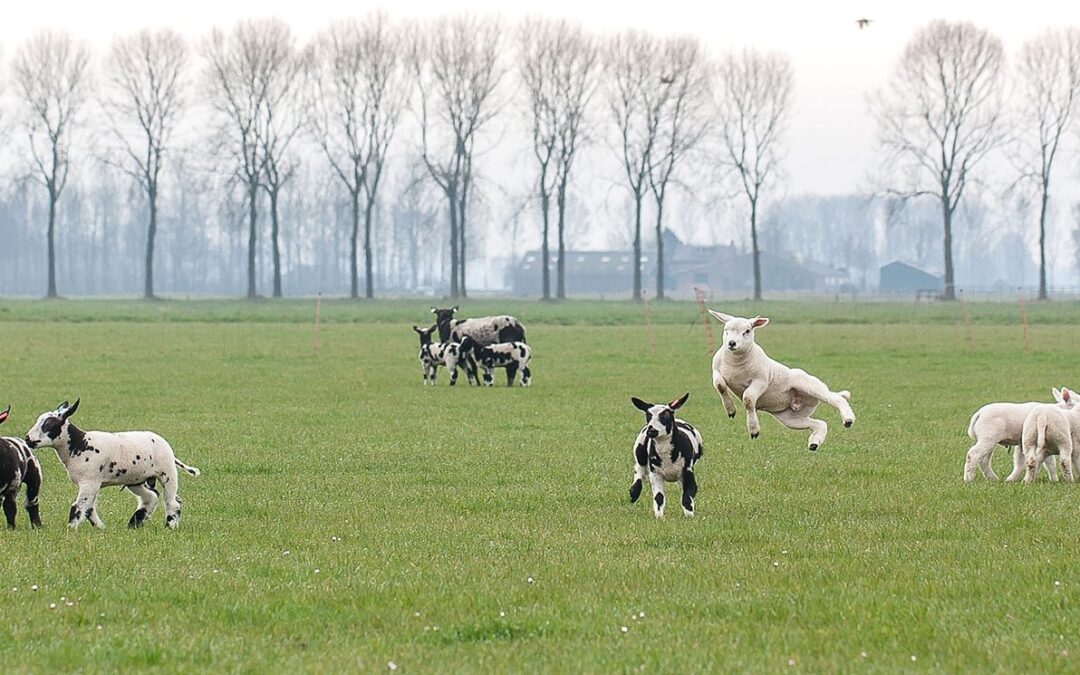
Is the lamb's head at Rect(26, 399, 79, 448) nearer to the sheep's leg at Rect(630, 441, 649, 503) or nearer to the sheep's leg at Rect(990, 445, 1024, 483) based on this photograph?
the sheep's leg at Rect(630, 441, 649, 503)

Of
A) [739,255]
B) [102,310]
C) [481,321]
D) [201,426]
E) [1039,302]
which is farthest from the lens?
[739,255]

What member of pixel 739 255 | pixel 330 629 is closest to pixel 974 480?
pixel 330 629

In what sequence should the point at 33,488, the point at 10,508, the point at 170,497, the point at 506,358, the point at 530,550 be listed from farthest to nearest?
the point at 506,358
the point at 170,497
the point at 10,508
the point at 33,488
the point at 530,550

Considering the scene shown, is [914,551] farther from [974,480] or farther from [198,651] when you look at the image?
[198,651]

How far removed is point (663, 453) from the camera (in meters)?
13.4

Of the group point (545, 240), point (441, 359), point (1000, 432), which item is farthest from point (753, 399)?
point (545, 240)

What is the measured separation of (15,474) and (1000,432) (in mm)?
9741

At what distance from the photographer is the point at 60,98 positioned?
335 ft

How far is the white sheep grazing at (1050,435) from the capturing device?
1573 centimetres

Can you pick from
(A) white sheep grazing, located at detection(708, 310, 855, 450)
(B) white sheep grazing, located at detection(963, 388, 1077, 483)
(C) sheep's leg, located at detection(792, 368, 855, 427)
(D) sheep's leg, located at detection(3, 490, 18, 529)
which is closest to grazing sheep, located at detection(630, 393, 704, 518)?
(A) white sheep grazing, located at detection(708, 310, 855, 450)

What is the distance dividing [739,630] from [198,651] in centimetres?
318

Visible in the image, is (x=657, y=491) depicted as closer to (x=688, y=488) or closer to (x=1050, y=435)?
(x=688, y=488)

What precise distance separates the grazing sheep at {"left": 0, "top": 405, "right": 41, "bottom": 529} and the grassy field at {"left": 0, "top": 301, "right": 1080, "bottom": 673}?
38 cm

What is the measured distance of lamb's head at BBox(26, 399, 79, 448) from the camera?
41.3 feet
